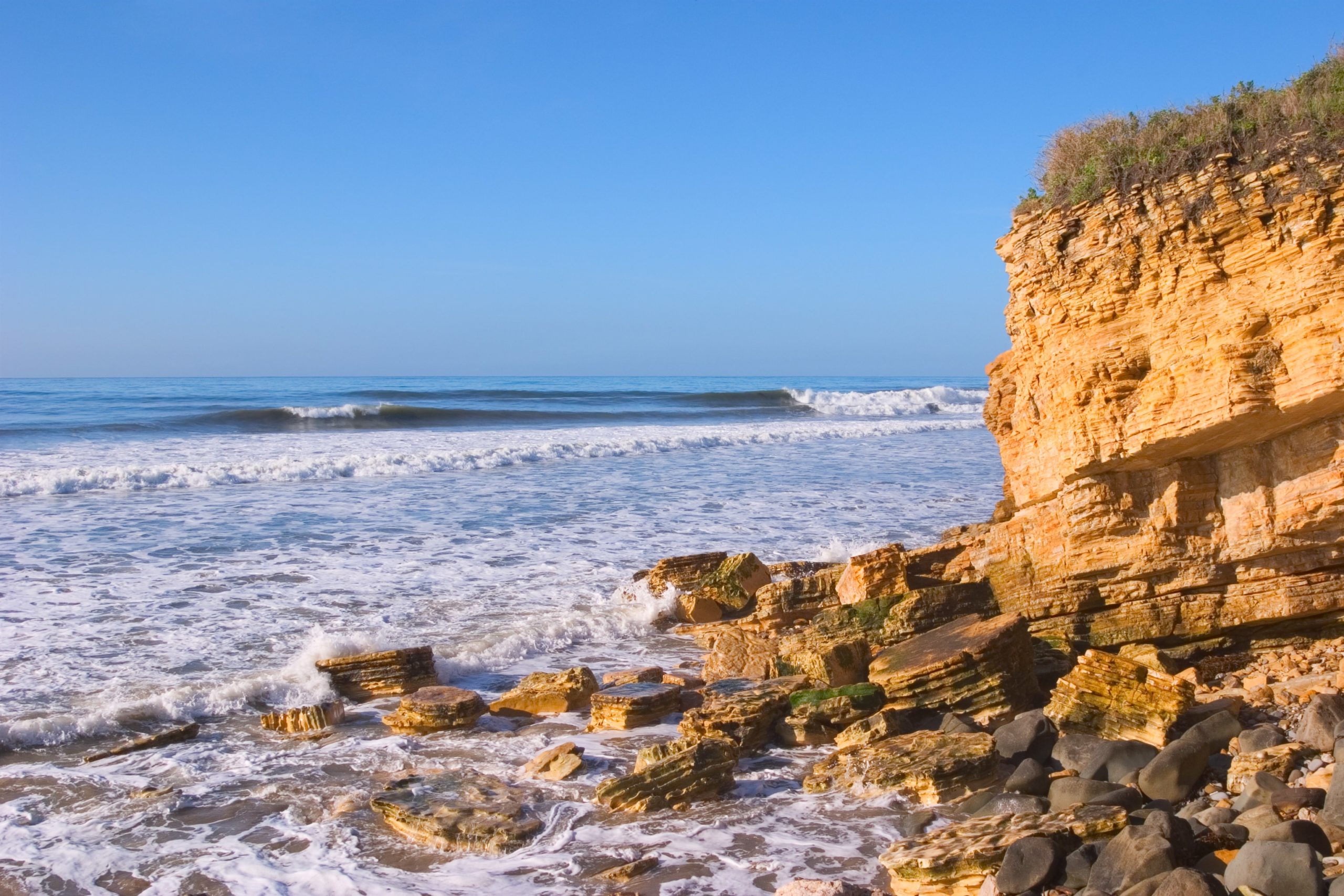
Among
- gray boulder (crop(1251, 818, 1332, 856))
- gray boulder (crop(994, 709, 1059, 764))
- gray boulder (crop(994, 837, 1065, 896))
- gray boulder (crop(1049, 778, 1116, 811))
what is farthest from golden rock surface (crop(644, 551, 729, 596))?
gray boulder (crop(1251, 818, 1332, 856))

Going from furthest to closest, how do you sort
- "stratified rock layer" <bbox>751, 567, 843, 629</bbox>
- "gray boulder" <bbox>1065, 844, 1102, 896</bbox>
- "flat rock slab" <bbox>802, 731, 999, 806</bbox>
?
"stratified rock layer" <bbox>751, 567, 843, 629</bbox>, "flat rock slab" <bbox>802, 731, 999, 806</bbox>, "gray boulder" <bbox>1065, 844, 1102, 896</bbox>

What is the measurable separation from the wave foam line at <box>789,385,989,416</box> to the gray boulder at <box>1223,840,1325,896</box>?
3974cm

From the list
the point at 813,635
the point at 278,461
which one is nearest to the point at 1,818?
the point at 813,635

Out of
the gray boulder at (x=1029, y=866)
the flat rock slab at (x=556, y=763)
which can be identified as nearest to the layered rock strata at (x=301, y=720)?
the flat rock slab at (x=556, y=763)

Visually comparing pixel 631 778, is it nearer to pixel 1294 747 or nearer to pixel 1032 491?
pixel 1294 747

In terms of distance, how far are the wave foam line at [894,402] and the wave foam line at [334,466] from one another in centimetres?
1546

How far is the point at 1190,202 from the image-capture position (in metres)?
6.36

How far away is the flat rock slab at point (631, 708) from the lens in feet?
23.4

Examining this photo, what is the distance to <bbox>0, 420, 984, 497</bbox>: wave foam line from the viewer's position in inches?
742

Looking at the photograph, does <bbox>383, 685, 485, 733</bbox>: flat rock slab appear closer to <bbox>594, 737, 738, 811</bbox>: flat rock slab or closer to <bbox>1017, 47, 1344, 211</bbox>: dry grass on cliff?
<bbox>594, 737, 738, 811</bbox>: flat rock slab

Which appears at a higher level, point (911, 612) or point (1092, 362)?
point (1092, 362)

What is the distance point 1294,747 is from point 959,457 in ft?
59.7

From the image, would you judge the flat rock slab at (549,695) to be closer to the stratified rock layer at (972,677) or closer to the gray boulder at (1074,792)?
the stratified rock layer at (972,677)

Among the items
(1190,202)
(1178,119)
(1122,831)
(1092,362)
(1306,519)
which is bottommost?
(1122,831)
